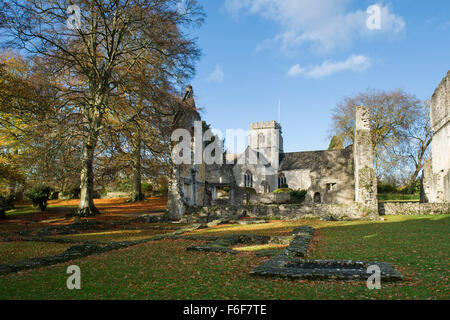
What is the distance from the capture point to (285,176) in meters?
55.5

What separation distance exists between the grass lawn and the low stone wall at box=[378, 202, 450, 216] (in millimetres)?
11710

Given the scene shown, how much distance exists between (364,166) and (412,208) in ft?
13.2

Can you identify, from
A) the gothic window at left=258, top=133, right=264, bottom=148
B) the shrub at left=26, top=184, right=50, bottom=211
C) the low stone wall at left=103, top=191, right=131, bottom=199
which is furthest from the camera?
the gothic window at left=258, top=133, right=264, bottom=148

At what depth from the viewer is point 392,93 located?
3275 cm

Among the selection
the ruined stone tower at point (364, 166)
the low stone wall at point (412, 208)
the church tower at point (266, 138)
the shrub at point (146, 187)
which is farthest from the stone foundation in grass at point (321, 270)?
the church tower at point (266, 138)

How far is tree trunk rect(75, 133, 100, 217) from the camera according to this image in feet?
54.7

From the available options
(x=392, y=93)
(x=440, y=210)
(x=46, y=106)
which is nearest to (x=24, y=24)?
(x=46, y=106)

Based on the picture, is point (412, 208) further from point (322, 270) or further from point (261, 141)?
point (261, 141)

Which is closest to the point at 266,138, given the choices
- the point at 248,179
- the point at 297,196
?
the point at 248,179

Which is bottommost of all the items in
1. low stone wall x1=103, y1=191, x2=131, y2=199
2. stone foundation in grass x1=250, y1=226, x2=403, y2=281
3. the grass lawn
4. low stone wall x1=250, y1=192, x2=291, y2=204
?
low stone wall x1=250, y1=192, x2=291, y2=204

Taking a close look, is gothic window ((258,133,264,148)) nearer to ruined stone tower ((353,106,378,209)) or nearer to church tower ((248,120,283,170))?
church tower ((248,120,283,170))

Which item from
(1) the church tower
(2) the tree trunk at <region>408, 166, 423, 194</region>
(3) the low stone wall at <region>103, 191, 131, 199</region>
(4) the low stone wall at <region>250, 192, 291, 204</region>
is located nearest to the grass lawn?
(2) the tree trunk at <region>408, 166, 423, 194</region>

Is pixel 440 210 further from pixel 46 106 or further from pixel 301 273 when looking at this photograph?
pixel 46 106
